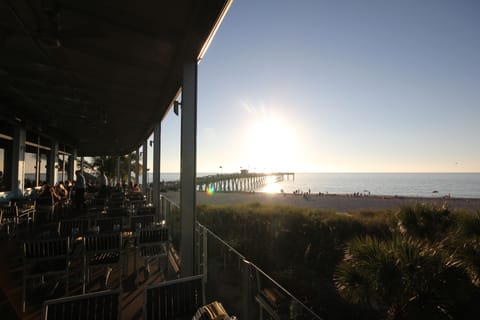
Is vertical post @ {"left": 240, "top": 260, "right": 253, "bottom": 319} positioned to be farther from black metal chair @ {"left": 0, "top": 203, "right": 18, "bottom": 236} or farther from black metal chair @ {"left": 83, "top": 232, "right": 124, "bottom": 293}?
black metal chair @ {"left": 0, "top": 203, "right": 18, "bottom": 236}

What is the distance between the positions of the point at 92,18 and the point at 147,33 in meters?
0.55

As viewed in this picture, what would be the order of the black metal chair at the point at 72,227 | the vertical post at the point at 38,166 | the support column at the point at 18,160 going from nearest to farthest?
the black metal chair at the point at 72,227
the support column at the point at 18,160
the vertical post at the point at 38,166

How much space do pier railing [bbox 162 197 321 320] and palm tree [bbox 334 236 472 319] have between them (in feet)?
4.27

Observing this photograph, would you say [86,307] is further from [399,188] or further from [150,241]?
[399,188]

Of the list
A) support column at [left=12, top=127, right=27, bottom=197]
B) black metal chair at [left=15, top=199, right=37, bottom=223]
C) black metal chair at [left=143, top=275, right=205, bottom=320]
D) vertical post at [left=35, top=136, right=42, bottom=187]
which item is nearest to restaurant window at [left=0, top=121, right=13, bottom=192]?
support column at [left=12, top=127, right=27, bottom=197]

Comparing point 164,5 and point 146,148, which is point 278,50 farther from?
point 146,148

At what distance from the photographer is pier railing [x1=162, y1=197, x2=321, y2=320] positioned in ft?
6.48

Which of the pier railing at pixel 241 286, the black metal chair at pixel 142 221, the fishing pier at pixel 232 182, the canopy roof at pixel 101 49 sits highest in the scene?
the canopy roof at pixel 101 49

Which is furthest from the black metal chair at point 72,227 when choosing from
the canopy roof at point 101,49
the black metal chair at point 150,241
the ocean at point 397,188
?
the ocean at point 397,188

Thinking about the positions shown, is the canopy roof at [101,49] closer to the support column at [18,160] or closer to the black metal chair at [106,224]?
the support column at [18,160]

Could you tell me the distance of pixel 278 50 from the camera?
20.9 feet

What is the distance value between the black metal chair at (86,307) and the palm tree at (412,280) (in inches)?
127

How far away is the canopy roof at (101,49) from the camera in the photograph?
252 centimetres

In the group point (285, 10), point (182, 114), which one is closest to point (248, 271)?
point (182, 114)
